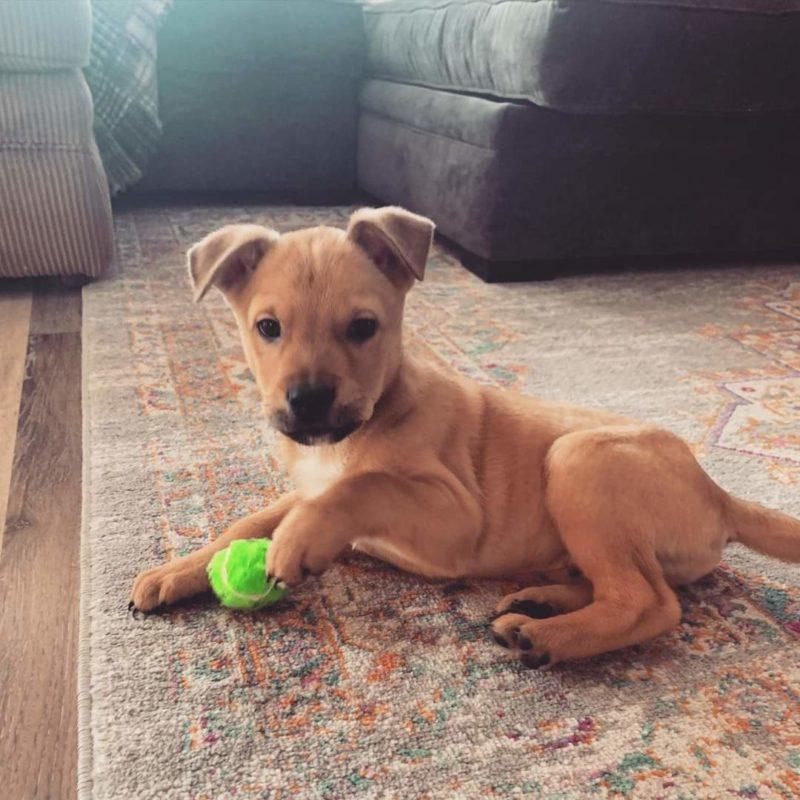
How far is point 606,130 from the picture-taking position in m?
3.23

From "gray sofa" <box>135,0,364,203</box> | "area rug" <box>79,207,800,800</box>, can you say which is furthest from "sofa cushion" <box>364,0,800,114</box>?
"area rug" <box>79,207,800,800</box>

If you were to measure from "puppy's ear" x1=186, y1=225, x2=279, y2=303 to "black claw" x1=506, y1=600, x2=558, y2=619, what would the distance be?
0.73 m

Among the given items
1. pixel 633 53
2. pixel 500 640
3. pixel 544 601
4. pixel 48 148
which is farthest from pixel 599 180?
pixel 500 640

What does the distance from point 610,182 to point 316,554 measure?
2.61 m

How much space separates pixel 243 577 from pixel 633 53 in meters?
2.62

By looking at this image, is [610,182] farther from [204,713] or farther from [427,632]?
[204,713]

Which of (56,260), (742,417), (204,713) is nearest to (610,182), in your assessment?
(742,417)

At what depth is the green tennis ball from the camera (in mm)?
1266

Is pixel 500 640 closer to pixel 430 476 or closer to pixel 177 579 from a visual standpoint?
pixel 430 476

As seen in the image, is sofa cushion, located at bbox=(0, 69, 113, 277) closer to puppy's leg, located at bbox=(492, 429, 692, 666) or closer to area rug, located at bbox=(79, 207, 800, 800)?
area rug, located at bbox=(79, 207, 800, 800)

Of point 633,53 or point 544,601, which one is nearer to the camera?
point 544,601

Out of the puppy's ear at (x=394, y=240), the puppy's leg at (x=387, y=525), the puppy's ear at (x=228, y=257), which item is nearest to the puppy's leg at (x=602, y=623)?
the puppy's leg at (x=387, y=525)

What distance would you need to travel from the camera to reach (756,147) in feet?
11.4

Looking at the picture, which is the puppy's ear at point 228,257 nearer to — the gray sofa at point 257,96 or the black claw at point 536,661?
the black claw at point 536,661
